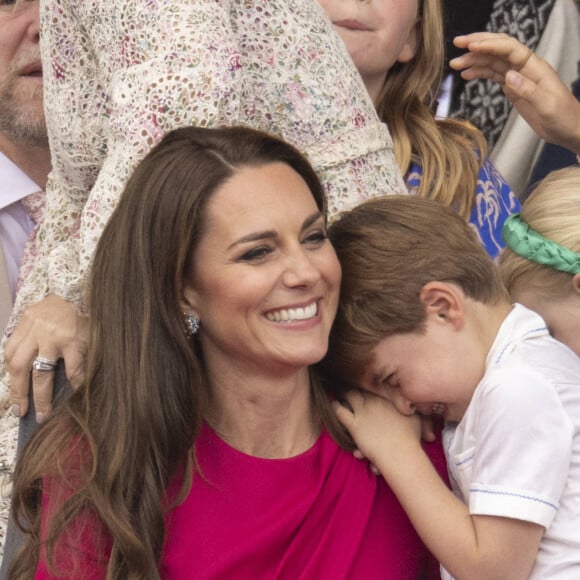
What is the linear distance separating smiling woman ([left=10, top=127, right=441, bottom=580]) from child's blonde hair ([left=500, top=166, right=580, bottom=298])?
397mm

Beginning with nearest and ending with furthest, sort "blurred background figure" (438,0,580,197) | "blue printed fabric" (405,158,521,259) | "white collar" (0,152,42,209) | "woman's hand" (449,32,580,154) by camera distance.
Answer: "woman's hand" (449,32,580,154) → "blue printed fabric" (405,158,521,259) → "white collar" (0,152,42,209) → "blurred background figure" (438,0,580,197)

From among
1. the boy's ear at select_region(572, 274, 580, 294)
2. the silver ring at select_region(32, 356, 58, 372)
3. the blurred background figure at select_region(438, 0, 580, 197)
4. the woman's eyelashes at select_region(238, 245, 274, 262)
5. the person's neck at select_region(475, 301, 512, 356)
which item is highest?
the woman's eyelashes at select_region(238, 245, 274, 262)

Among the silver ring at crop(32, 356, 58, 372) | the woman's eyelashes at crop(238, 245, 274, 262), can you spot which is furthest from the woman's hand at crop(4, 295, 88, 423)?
the woman's eyelashes at crop(238, 245, 274, 262)

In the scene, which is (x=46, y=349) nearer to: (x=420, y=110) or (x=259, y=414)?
(x=259, y=414)

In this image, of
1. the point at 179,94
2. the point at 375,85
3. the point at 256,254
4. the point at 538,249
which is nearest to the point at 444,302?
the point at 538,249

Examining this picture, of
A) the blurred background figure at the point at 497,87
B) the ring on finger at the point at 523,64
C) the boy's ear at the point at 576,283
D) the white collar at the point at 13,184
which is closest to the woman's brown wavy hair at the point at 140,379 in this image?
the boy's ear at the point at 576,283

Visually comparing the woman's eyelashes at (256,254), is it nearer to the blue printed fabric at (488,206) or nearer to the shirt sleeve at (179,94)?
the shirt sleeve at (179,94)

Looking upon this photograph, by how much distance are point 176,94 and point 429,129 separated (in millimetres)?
1017

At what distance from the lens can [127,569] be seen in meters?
1.82

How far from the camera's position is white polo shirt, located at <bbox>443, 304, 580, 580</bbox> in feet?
5.80

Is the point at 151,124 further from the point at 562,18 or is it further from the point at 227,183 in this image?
the point at 562,18

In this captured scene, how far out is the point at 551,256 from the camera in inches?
A: 79.7

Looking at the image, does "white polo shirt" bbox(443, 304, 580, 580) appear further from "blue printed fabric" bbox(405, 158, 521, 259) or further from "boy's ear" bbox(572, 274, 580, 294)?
"blue printed fabric" bbox(405, 158, 521, 259)

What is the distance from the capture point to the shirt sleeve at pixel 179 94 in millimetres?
1827
